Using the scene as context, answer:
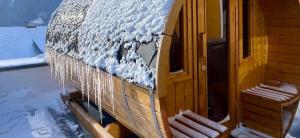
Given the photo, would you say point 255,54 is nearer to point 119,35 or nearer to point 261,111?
point 261,111

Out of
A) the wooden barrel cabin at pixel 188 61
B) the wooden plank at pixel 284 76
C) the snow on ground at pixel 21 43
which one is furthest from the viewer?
the snow on ground at pixel 21 43

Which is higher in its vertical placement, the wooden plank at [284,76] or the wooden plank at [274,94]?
the wooden plank at [284,76]

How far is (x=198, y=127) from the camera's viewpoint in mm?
3018

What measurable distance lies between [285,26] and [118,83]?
236 cm

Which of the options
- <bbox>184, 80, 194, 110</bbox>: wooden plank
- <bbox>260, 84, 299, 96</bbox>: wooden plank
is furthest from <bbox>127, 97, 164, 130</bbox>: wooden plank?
<bbox>260, 84, 299, 96</bbox>: wooden plank

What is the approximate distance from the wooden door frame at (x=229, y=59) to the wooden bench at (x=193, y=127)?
319 mm

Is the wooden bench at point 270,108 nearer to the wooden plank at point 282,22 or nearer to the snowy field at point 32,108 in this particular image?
the wooden plank at point 282,22

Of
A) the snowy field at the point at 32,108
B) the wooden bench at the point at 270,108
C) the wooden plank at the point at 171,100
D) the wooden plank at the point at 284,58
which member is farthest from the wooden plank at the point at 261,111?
the snowy field at the point at 32,108

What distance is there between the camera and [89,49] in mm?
3592

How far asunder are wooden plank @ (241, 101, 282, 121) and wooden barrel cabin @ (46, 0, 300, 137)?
11mm

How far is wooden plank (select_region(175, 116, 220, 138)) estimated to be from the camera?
2.88 metres

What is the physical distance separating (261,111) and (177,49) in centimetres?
155

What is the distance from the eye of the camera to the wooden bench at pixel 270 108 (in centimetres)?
386

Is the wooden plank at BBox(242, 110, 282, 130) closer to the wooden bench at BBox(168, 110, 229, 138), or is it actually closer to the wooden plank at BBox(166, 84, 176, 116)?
the wooden bench at BBox(168, 110, 229, 138)
